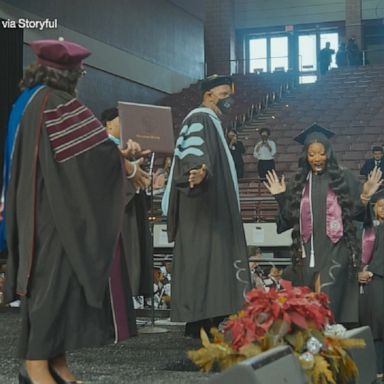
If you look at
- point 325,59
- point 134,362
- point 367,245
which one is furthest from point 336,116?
point 134,362

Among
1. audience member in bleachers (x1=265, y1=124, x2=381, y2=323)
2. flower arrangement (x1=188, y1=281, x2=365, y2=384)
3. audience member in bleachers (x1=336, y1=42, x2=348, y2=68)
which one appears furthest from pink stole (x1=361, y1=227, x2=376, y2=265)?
audience member in bleachers (x1=336, y1=42, x2=348, y2=68)

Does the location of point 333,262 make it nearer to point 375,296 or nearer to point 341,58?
point 375,296

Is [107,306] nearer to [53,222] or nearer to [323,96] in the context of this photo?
[53,222]

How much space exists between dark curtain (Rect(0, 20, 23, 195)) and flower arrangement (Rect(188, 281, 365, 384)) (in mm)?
10667

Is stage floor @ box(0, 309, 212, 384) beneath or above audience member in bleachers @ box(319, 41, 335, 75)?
beneath

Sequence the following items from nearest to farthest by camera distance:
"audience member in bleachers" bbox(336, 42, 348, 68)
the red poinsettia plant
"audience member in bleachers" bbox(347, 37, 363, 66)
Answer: the red poinsettia plant < "audience member in bleachers" bbox(347, 37, 363, 66) < "audience member in bleachers" bbox(336, 42, 348, 68)

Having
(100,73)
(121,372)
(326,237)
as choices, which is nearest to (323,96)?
(100,73)

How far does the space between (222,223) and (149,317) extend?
2.59 m

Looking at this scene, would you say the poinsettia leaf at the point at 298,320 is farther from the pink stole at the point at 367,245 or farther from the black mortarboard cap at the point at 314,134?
the pink stole at the point at 367,245

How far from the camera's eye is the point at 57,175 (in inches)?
122

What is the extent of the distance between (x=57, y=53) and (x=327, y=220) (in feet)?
7.17

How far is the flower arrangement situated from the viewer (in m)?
3.16

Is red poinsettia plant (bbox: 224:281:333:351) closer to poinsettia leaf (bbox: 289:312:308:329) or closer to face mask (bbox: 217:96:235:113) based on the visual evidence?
poinsettia leaf (bbox: 289:312:308:329)

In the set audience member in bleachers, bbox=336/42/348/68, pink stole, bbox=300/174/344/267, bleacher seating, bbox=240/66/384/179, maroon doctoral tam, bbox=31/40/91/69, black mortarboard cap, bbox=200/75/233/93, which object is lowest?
pink stole, bbox=300/174/344/267
